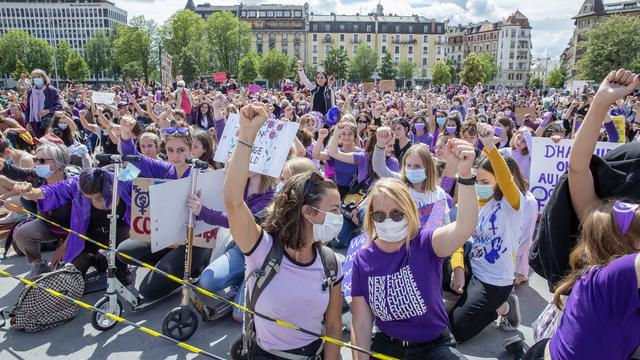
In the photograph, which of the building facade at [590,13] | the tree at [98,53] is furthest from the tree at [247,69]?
the building facade at [590,13]

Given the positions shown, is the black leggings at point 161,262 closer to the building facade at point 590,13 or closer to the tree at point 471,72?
the tree at point 471,72

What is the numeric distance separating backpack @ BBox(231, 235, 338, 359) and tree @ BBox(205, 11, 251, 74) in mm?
88429

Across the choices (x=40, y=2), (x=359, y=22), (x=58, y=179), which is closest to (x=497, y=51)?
(x=359, y=22)

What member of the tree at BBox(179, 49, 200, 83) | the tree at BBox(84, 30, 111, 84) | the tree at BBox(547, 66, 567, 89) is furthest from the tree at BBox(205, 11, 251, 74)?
the tree at BBox(547, 66, 567, 89)

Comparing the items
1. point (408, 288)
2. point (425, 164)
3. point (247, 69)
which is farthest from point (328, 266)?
point (247, 69)

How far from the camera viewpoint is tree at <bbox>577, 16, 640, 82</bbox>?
48.9 meters

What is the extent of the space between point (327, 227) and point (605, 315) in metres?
1.44

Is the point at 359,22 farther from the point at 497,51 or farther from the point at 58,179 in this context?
the point at 58,179

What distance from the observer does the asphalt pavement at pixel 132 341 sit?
12.7ft

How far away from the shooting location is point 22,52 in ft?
309

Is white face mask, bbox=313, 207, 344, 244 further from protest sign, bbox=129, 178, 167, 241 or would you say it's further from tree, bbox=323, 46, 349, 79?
tree, bbox=323, 46, 349, 79

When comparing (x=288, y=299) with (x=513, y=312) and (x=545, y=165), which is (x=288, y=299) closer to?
(x=513, y=312)

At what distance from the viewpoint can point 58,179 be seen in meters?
5.14

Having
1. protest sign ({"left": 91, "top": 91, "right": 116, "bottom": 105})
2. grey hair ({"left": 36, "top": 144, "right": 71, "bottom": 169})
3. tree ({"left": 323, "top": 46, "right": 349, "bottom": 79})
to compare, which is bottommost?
grey hair ({"left": 36, "top": 144, "right": 71, "bottom": 169})
